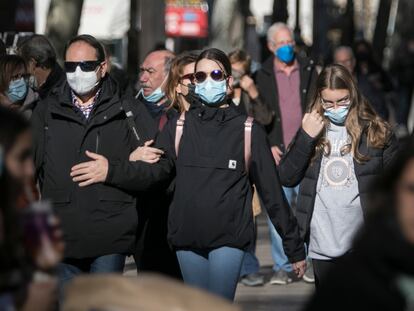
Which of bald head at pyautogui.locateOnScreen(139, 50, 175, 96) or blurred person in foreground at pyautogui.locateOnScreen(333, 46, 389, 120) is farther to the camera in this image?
blurred person in foreground at pyautogui.locateOnScreen(333, 46, 389, 120)

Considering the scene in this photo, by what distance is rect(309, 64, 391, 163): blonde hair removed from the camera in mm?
7812

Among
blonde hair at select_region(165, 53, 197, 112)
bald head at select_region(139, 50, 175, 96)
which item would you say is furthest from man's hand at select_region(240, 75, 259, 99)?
blonde hair at select_region(165, 53, 197, 112)

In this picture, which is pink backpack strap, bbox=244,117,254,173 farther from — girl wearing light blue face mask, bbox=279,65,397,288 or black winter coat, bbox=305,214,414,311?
black winter coat, bbox=305,214,414,311

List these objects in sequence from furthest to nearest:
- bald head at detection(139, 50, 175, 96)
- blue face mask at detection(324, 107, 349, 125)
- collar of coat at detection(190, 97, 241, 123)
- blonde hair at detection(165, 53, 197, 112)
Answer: bald head at detection(139, 50, 175, 96), blonde hair at detection(165, 53, 197, 112), blue face mask at detection(324, 107, 349, 125), collar of coat at detection(190, 97, 241, 123)

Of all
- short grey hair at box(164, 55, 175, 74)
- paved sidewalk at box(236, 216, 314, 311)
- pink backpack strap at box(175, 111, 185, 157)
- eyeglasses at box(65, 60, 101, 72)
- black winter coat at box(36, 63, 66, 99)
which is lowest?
paved sidewalk at box(236, 216, 314, 311)

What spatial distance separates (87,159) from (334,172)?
142 centimetres

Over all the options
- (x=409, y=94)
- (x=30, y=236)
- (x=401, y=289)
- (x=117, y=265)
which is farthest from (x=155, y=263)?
(x=409, y=94)

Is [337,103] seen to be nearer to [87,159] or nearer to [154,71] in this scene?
[87,159]

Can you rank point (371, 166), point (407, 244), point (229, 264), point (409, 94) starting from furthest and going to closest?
1. point (409, 94)
2. point (371, 166)
3. point (229, 264)
4. point (407, 244)

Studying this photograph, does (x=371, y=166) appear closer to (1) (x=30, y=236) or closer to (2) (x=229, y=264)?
(2) (x=229, y=264)

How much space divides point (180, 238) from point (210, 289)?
31 centimetres

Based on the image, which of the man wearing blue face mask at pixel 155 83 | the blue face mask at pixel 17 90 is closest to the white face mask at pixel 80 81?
the blue face mask at pixel 17 90

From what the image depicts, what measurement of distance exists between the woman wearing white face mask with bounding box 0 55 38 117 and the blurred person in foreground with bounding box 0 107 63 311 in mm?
4048

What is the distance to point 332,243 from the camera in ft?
25.4
